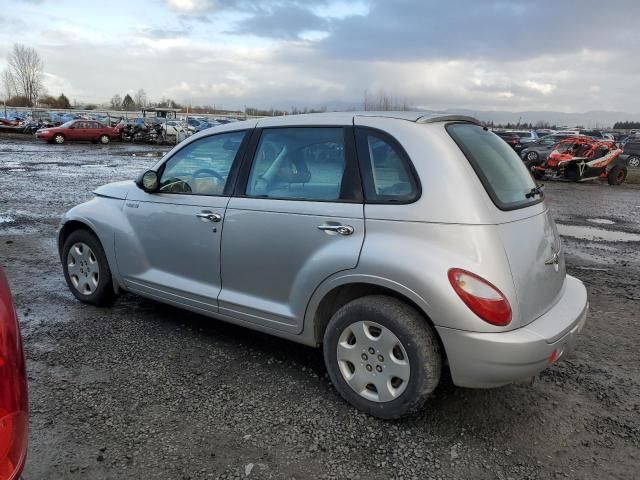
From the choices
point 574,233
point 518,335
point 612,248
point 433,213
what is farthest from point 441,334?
point 574,233

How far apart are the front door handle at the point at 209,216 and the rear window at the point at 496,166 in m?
1.68

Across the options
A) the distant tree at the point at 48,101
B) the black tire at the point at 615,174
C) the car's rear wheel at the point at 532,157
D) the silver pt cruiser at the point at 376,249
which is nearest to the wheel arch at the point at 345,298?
the silver pt cruiser at the point at 376,249

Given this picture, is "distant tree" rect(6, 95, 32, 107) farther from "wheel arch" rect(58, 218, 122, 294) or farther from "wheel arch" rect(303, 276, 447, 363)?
"wheel arch" rect(303, 276, 447, 363)

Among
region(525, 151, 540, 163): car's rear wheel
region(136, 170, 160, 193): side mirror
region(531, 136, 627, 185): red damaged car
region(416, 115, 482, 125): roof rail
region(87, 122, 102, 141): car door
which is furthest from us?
region(87, 122, 102, 141): car door

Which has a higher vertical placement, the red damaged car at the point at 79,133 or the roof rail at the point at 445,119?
the roof rail at the point at 445,119

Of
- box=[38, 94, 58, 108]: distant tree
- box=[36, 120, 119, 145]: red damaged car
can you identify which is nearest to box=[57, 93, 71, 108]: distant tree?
box=[38, 94, 58, 108]: distant tree

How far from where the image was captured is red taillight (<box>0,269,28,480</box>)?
1536 mm

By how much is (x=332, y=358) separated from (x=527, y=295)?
120 centimetres

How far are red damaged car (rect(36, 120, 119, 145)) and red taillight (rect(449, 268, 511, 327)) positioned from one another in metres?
33.3

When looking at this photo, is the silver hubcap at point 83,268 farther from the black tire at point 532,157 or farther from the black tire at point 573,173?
the black tire at point 532,157

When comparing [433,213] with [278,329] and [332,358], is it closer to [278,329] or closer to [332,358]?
[332,358]

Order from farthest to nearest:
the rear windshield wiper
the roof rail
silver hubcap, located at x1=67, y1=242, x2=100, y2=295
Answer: silver hubcap, located at x1=67, y1=242, x2=100, y2=295 → the rear windshield wiper → the roof rail

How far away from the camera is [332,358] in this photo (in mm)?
3215

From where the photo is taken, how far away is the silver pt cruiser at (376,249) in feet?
9.09
